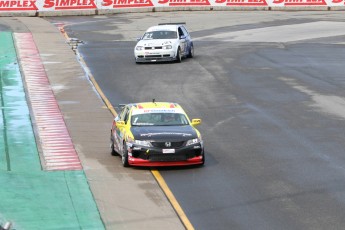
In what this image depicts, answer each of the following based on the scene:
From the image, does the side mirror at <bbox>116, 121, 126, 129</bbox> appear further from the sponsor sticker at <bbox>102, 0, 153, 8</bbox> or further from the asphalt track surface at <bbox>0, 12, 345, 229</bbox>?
the sponsor sticker at <bbox>102, 0, 153, 8</bbox>

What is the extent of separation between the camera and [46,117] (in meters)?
30.5

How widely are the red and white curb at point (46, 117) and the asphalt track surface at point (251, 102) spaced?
7.62ft

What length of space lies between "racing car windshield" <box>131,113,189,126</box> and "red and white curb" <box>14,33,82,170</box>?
5.86 ft

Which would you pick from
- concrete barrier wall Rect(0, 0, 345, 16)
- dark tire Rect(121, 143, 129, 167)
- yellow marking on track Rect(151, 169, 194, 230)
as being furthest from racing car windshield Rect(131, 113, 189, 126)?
concrete barrier wall Rect(0, 0, 345, 16)

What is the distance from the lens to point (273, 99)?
33.9 meters

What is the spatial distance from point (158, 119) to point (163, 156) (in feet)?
5.54

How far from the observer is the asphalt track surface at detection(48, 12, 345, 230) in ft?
62.2

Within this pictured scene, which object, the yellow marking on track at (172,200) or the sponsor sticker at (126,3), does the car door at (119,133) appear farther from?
the sponsor sticker at (126,3)

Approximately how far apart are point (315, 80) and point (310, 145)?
14.1 meters

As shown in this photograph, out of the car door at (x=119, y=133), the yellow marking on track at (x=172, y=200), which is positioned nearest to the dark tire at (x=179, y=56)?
the car door at (x=119, y=133)

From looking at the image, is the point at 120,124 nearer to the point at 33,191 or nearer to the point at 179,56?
the point at 33,191

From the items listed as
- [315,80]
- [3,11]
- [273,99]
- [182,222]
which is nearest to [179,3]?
[3,11]

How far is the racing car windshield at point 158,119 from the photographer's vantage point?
23480 millimetres

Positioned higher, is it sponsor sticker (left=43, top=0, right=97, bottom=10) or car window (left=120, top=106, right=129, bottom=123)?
car window (left=120, top=106, right=129, bottom=123)
